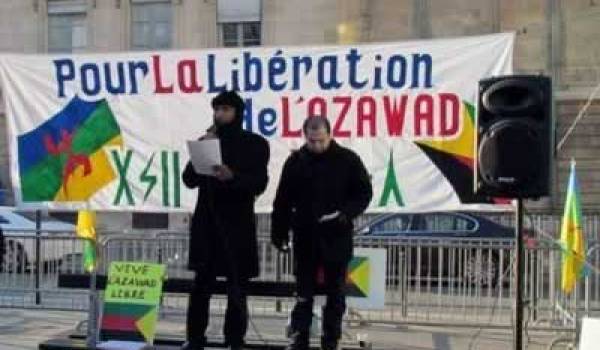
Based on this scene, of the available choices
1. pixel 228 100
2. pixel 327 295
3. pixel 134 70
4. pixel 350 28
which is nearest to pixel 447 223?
pixel 134 70

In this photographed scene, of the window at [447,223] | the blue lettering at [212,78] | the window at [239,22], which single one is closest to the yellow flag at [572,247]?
the blue lettering at [212,78]

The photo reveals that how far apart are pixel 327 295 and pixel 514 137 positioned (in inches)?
71.4

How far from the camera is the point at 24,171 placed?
9.20 meters

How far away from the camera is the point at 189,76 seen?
8914 mm

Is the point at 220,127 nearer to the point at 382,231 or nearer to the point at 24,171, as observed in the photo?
the point at 24,171

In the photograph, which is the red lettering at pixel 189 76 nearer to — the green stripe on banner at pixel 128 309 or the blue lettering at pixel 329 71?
the blue lettering at pixel 329 71

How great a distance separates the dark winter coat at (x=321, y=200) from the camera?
708 cm

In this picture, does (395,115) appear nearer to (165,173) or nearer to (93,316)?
(165,173)

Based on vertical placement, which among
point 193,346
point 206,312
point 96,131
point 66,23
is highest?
point 66,23

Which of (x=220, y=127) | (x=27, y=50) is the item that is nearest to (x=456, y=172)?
(x=220, y=127)

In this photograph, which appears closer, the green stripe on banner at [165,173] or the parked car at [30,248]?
the green stripe on banner at [165,173]

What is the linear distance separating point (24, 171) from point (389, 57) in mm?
3690

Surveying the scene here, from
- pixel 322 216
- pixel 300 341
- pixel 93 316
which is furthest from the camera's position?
pixel 93 316

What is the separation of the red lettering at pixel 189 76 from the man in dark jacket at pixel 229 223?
178 cm
